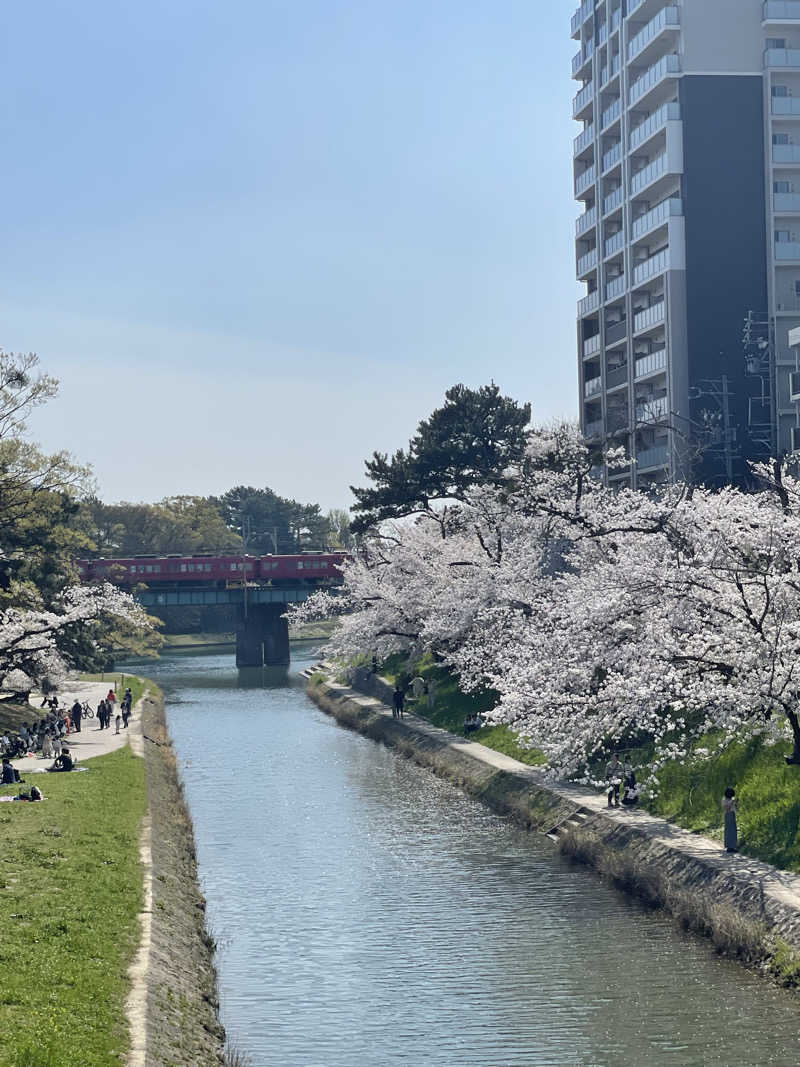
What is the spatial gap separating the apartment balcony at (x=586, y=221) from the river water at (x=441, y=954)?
57.5m

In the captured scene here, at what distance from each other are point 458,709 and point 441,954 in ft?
104

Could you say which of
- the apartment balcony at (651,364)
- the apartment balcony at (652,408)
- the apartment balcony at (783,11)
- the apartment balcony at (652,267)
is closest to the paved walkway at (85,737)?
the apartment balcony at (652,408)

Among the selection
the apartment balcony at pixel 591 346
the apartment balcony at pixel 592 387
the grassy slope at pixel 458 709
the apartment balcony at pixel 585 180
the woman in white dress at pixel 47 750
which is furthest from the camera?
the apartment balcony at pixel 585 180

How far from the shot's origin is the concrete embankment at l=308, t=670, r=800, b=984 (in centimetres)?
2197

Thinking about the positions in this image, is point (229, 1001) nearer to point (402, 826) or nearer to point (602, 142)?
point (402, 826)

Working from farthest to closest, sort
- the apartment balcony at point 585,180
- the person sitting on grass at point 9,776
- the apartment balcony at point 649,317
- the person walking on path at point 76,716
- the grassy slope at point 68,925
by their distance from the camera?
the apartment balcony at point 585,180 < the apartment balcony at point 649,317 < the person walking on path at point 76,716 < the person sitting on grass at point 9,776 < the grassy slope at point 68,925

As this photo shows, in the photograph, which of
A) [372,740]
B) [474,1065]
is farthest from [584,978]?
[372,740]

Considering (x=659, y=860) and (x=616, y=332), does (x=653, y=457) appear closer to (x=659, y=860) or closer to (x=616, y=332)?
(x=616, y=332)

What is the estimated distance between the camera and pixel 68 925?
20625mm

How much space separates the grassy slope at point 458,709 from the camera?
43541 millimetres

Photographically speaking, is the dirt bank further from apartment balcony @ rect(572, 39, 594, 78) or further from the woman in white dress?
apartment balcony @ rect(572, 39, 594, 78)

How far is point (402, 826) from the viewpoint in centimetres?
3625

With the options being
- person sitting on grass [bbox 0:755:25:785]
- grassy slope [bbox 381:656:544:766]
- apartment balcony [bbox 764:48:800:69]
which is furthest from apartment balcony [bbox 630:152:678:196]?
person sitting on grass [bbox 0:755:25:785]

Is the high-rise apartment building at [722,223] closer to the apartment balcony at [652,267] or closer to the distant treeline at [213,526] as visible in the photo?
the apartment balcony at [652,267]
